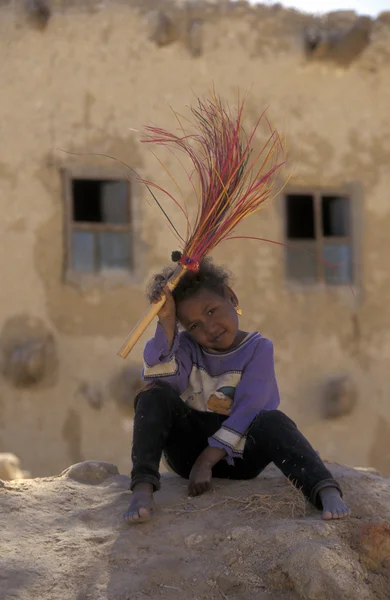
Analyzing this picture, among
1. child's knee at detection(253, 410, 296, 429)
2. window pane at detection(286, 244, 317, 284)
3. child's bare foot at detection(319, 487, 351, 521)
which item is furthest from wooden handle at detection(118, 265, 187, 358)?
window pane at detection(286, 244, 317, 284)

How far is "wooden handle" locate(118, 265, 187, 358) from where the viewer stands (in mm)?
2959

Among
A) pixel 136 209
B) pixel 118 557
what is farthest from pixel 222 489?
pixel 136 209

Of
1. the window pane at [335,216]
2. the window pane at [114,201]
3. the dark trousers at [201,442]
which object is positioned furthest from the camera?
the window pane at [335,216]

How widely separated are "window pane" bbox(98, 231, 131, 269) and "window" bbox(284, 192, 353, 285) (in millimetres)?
1595

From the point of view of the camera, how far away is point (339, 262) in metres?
8.15

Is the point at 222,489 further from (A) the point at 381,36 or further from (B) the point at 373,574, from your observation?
(A) the point at 381,36

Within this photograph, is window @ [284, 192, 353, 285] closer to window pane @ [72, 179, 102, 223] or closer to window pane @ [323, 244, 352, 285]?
window pane @ [323, 244, 352, 285]

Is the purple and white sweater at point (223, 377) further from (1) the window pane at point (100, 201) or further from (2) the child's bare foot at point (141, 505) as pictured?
(1) the window pane at point (100, 201)

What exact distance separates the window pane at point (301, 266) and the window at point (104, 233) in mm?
1646

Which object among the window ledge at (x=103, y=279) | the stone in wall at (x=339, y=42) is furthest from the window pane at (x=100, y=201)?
the stone in wall at (x=339, y=42)

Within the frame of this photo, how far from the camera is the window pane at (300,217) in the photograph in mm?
8479

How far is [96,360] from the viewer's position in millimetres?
7211

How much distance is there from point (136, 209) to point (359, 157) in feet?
7.97

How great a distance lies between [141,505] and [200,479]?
11.3 inches
